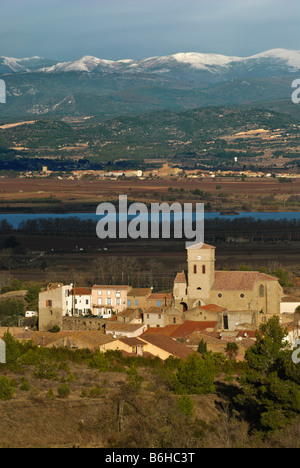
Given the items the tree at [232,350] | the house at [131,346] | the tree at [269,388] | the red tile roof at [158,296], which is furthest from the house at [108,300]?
the tree at [269,388]

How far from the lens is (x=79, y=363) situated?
44219 millimetres

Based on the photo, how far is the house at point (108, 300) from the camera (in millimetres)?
57375

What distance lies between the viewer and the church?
55656 mm

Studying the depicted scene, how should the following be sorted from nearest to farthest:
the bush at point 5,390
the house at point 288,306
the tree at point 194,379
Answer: the bush at point 5,390 < the tree at point 194,379 < the house at point 288,306

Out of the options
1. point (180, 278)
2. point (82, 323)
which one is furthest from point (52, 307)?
point (180, 278)

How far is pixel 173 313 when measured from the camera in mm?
54312

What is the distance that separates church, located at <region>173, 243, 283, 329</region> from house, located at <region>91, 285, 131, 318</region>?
3.11 meters

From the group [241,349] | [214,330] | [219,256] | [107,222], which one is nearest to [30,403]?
[241,349]

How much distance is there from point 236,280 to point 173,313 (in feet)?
15.0

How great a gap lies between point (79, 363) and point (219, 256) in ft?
161

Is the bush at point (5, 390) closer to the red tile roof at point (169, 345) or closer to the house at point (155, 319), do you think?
the red tile roof at point (169, 345)

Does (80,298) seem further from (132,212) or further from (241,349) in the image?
(132,212)

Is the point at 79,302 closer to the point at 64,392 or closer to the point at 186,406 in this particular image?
the point at 64,392

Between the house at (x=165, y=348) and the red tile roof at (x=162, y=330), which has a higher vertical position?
the house at (x=165, y=348)
